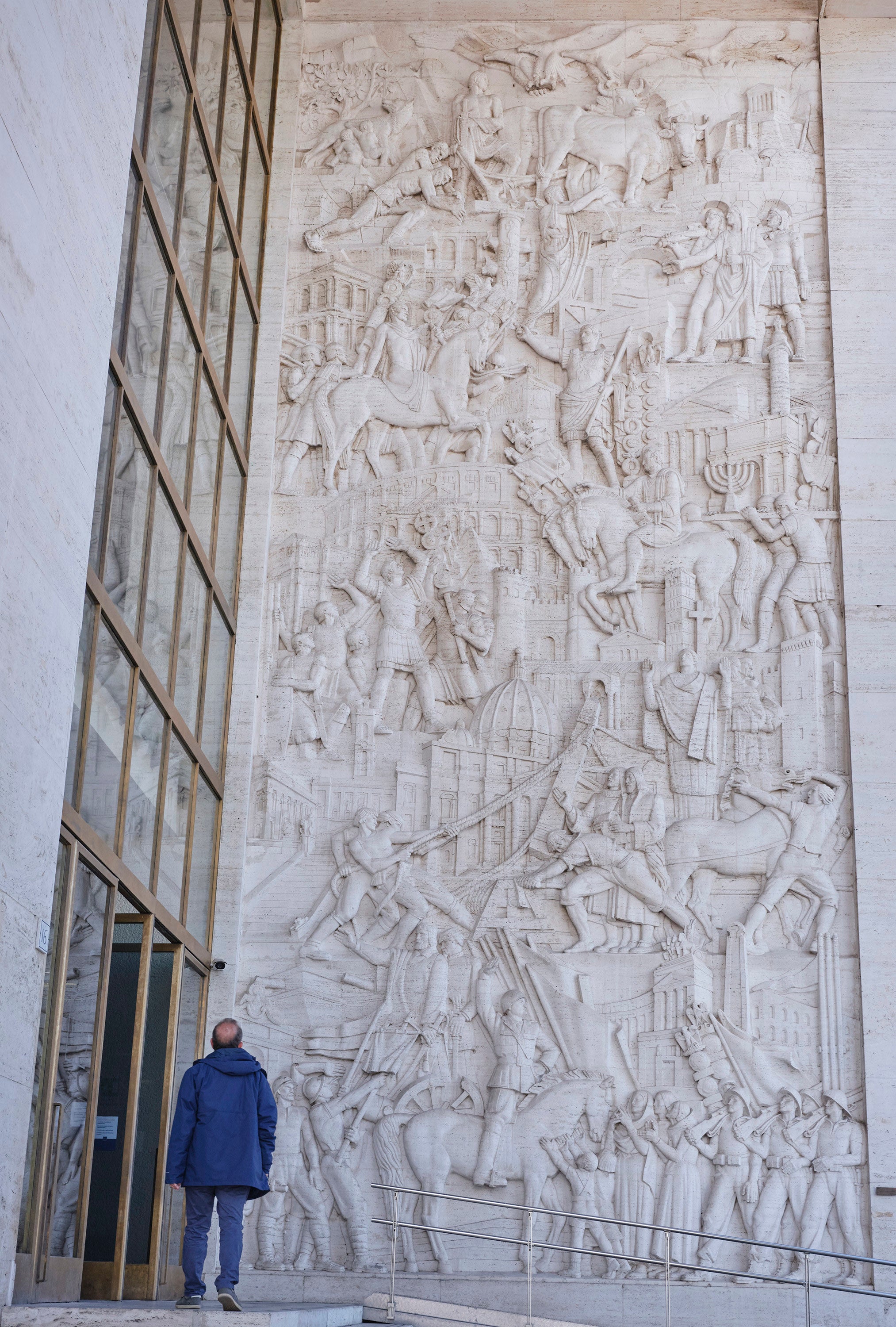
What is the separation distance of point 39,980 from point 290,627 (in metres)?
7.01

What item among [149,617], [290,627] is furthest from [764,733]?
[149,617]

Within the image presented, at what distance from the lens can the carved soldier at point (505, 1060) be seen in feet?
42.5

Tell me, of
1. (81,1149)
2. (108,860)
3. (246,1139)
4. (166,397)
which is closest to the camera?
(246,1139)

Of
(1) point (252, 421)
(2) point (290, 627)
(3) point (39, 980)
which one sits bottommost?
(3) point (39, 980)

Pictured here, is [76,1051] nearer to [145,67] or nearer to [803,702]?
[145,67]

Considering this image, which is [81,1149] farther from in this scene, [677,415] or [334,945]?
[677,415]

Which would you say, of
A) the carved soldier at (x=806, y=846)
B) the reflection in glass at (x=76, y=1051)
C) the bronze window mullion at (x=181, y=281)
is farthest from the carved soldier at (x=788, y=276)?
the reflection in glass at (x=76, y=1051)

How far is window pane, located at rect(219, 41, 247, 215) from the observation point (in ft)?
47.7

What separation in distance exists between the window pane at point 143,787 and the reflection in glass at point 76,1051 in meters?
0.84

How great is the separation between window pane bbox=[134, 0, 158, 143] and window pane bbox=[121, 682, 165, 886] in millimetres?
3949

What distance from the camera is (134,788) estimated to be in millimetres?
Answer: 11281

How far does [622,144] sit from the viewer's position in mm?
16891

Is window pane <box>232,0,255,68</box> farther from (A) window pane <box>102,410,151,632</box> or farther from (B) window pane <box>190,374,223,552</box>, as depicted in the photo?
(A) window pane <box>102,410,151,632</box>

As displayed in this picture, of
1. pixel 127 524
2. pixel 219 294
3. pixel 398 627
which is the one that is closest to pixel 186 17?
pixel 219 294
